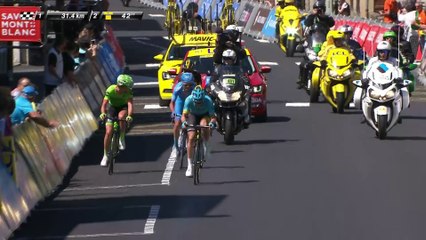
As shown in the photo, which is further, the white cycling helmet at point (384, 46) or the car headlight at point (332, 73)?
the car headlight at point (332, 73)

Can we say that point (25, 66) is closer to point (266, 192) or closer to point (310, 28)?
point (310, 28)

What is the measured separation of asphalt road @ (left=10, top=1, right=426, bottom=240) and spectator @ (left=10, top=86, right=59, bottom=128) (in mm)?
1199

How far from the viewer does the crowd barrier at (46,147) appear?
60.6 ft

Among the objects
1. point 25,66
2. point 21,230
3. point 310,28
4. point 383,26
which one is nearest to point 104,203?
point 21,230

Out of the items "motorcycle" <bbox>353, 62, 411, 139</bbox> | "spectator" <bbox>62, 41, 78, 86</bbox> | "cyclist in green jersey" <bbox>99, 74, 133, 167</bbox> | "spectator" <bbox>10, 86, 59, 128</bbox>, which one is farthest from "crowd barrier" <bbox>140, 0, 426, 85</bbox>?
"spectator" <bbox>10, 86, 59, 128</bbox>

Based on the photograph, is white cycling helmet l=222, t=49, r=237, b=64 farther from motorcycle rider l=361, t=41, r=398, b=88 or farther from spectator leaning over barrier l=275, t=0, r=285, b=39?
spectator leaning over barrier l=275, t=0, r=285, b=39

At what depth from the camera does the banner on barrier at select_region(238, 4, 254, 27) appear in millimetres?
57812

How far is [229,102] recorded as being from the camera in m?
28.2

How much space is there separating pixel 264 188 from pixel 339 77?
9.64m

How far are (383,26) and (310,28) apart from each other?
4304 mm

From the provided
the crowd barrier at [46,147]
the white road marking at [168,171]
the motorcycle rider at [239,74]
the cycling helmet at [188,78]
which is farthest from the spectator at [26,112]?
the motorcycle rider at [239,74]

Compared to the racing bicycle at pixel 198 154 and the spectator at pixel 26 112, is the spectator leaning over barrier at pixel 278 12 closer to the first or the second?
the racing bicycle at pixel 198 154

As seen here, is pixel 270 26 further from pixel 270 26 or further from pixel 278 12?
pixel 278 12

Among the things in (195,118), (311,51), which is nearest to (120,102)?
(195,118)
